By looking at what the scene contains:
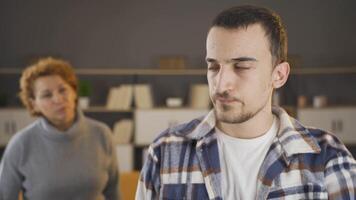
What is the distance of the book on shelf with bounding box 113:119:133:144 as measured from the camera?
5.04 metres

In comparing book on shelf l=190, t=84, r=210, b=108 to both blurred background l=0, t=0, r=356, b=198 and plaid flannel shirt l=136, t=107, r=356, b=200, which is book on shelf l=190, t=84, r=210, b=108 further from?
plaid flannel shirt l=136, t=107, r=356, b=200

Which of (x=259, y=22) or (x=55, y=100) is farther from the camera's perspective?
(x=55, y=100)

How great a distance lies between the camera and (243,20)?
41.6 inches

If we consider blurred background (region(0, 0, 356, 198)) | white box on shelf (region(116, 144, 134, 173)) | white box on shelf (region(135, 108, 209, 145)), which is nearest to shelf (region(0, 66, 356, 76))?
blurred background (region(0, 0, 356, 198))

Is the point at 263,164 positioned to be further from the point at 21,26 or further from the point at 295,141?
the point at 21,26

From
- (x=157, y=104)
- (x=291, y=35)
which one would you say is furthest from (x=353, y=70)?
(x=157, y=104)

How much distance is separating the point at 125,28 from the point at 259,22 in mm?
4275

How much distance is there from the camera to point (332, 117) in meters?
5.03

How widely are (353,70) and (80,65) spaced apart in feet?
8.67

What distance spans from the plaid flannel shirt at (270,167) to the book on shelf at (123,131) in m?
3.92

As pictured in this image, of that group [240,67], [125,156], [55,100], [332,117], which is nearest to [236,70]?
→ [240,67]

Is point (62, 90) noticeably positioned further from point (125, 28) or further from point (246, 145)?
point (125, 28)

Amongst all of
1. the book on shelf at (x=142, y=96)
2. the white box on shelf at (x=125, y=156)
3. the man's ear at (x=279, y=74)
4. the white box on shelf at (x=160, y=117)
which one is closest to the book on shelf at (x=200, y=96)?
the white box on shelf at (x=160, y=117)

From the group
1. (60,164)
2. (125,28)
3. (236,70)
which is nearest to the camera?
(236,70)
